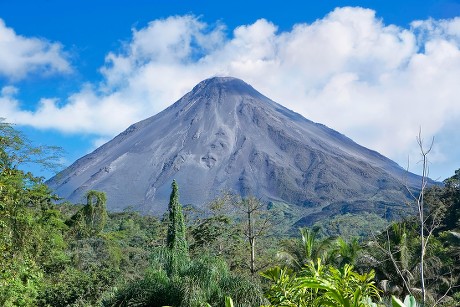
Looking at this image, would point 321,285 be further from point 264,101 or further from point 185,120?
point 264,101

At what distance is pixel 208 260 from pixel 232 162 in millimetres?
117244

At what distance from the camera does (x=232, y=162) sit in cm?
12462

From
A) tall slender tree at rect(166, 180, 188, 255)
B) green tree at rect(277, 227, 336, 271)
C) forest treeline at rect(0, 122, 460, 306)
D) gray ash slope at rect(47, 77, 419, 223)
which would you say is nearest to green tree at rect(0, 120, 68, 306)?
forest treeline at rect(0, 122, 460, 306)

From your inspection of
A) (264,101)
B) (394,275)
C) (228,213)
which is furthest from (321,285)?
(264,101)

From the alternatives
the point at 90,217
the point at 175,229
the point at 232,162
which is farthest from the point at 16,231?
the point at 232,162

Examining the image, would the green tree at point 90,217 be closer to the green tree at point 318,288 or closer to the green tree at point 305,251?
the green tree at point 305,251

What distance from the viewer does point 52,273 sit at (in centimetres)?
1647

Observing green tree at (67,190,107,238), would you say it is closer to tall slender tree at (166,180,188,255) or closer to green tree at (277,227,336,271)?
tall slender tree at (166,180,188,255)

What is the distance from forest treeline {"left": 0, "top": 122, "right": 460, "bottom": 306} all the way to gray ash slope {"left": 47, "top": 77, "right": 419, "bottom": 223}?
2904 inches

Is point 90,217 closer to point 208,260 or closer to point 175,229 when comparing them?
point 175,229

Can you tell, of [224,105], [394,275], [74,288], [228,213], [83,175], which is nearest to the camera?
[74,288]

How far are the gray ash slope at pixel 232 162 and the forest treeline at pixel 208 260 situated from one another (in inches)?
2904

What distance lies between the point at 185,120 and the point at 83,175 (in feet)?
106

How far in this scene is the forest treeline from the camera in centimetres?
291
